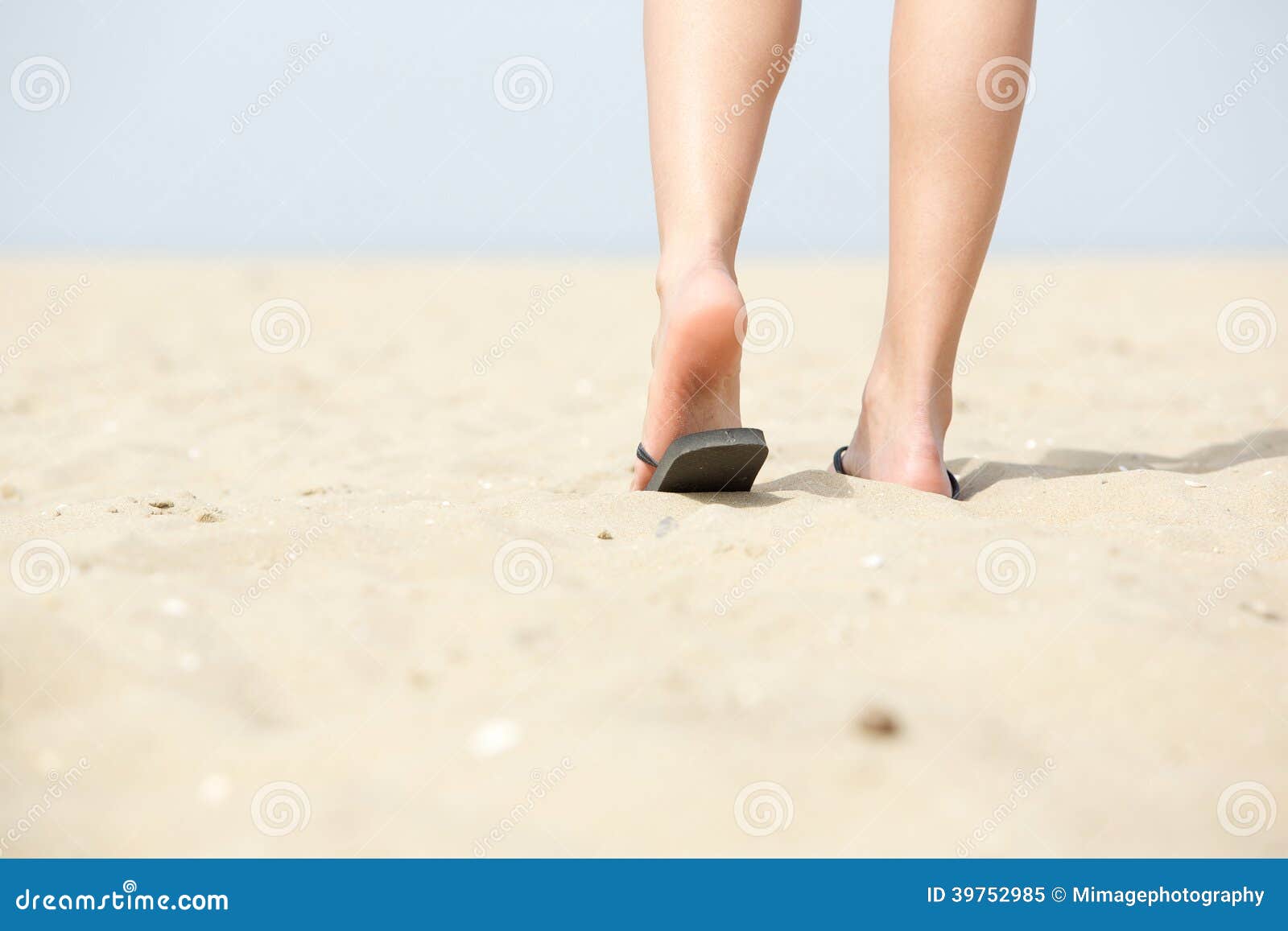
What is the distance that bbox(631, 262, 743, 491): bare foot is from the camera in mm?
1313

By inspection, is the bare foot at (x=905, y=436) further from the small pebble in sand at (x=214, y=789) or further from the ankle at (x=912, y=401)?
the small pebble in sand at (x=214, y=789)

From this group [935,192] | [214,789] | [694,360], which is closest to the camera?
[214,789]

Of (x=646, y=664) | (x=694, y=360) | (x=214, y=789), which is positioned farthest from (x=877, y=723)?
(x=694, y=360)

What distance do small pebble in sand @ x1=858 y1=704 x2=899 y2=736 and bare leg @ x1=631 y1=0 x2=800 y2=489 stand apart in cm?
61

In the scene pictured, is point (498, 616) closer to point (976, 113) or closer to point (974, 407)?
point (976, 113)

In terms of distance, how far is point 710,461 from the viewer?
1374 mm

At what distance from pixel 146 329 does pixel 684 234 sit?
4020 mm

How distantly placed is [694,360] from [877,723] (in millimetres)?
629

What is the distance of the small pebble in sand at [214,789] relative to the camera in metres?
0.79

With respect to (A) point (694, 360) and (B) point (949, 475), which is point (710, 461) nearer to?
(A) point (694, 360)

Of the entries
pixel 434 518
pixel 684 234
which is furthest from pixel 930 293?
pixel 434 518

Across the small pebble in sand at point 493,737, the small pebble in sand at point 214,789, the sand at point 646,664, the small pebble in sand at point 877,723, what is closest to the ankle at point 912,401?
the sand at point 646,664

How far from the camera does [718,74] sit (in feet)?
4.60

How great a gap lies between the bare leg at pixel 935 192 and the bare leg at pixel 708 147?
0.64 feet
